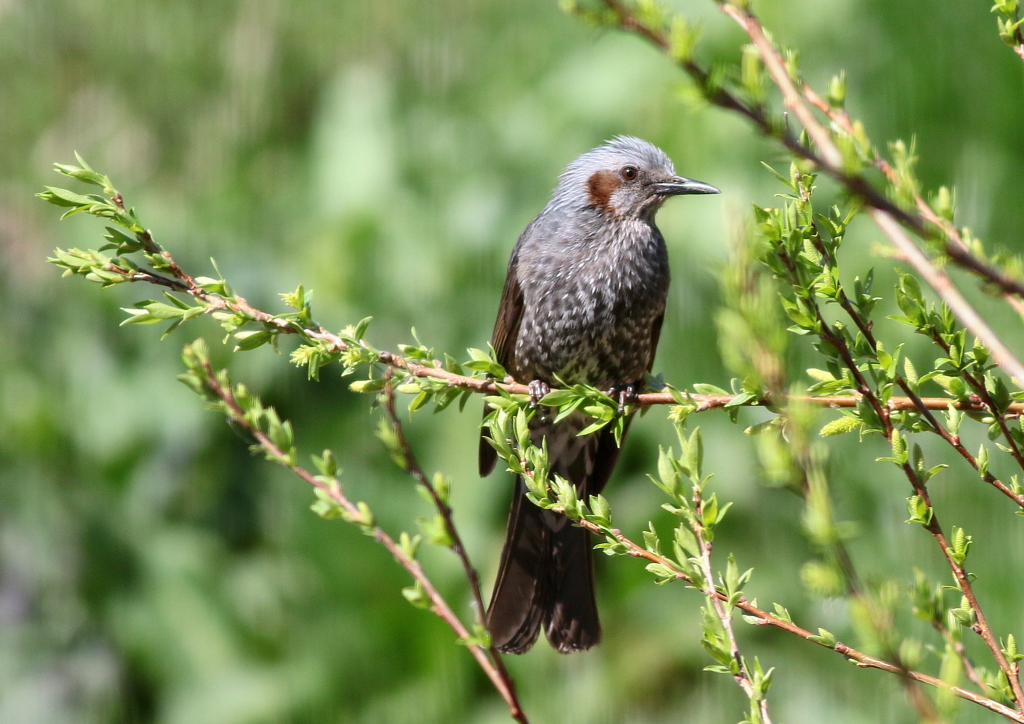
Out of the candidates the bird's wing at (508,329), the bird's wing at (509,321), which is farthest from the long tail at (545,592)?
the bird's wing at (509,321)

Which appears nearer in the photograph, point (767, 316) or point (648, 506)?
point (767, 316)

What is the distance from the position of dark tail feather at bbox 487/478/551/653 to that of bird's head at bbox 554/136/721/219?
1.14 m

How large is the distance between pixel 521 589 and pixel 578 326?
89cm

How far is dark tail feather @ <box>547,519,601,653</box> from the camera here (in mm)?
3076

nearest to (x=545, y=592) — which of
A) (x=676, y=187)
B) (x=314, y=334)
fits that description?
(x=314, y=334)

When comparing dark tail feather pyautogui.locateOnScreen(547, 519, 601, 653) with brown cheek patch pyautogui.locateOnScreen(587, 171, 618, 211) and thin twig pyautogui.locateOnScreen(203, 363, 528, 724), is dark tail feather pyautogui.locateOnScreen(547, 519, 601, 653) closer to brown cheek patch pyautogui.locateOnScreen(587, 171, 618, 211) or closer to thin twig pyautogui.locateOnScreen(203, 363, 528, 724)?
brown cheek patch pyautogui.locateOnScreen(587, 171, 618, 211)

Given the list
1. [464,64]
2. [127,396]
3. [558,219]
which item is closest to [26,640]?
[127,396]

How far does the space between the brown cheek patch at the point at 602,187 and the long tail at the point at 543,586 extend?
980mm

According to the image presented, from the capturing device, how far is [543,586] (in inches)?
124

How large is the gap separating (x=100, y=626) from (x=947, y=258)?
5273mm

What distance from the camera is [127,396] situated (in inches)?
223

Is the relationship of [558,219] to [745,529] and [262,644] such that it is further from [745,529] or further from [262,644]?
[262,644]

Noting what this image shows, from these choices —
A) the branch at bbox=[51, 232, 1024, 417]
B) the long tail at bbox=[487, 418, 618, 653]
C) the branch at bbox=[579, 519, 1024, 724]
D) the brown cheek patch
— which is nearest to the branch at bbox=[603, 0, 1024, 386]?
the branch at bbox=[579, 519, 1024, 724]

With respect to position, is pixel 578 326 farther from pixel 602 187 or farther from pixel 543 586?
pixel 543 586
